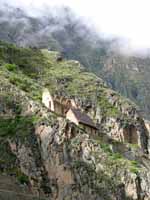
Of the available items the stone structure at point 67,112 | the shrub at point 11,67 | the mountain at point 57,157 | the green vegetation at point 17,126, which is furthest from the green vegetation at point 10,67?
the green vegetation at point 17,126

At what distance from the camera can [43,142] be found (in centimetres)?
7431

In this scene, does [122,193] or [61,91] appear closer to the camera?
[122,193]

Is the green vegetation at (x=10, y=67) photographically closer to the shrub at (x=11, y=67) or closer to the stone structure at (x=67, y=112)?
the shrub at (x=11, y=67)

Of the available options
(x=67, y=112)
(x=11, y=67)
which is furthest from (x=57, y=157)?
(x=11, y=67)

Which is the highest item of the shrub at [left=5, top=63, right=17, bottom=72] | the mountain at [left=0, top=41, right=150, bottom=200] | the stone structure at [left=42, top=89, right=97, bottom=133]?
the shrub at [left=5, top=63, right=17, bottom=72]

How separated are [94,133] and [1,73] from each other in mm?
16515

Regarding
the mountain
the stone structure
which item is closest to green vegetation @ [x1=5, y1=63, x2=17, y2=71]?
the mountain

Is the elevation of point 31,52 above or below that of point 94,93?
above

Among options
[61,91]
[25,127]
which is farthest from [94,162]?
[61,91]

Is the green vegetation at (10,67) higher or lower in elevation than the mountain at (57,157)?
higher

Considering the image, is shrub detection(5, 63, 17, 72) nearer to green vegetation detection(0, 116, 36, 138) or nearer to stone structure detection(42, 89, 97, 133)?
stone structure detection(42, 89, 97, 133)

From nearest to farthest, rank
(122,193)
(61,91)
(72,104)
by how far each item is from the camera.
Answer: (122,193) → (72,104) → (61,91)

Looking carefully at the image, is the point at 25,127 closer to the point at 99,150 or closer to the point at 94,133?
the point at 99,150

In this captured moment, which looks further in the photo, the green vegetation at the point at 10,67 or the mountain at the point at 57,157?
the green vegetation at the point at 10,67
